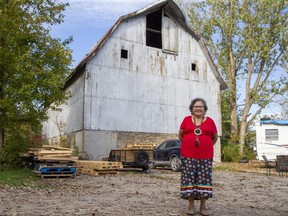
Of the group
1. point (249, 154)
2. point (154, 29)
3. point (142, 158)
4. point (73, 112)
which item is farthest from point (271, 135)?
point (73, 112)

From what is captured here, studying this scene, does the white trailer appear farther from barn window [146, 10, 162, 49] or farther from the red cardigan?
the red cardigan

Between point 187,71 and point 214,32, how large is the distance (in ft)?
32.5

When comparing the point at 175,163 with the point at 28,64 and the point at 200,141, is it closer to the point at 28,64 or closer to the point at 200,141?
the point at 28,64

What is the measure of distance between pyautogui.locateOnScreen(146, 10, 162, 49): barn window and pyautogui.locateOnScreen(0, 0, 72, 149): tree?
774 cm

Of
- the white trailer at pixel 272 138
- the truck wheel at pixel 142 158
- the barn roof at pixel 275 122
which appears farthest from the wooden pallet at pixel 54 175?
the barn roof at pixel 275 122

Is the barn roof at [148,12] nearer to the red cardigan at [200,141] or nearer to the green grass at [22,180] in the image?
the green grass at [22,180]

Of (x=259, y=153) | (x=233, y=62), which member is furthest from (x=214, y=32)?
(x=259, y=153)

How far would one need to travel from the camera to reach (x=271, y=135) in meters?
21.6

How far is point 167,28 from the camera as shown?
23.5 meters

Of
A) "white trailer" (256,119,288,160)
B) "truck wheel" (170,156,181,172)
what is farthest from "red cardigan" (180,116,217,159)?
"white trailer" (256,119,288,160)

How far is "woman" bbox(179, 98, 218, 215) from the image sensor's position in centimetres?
615

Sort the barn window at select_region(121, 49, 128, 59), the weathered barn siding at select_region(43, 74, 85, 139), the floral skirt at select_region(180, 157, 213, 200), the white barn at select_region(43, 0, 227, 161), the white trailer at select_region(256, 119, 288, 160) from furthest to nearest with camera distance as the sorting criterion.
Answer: the barn window at select_region(121, 49, 128, 59) → the white trailer at select_region(256, 119, 288, 160) → the weathered barn siding at select_region(43, 74, 85, 139) → the white barn at select_region(43, 0, 227, 161) → the floral skirt at select_region(180, 157, 213, 200)

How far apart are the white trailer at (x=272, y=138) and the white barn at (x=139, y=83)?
392cm

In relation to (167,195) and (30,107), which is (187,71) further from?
(167,195)
